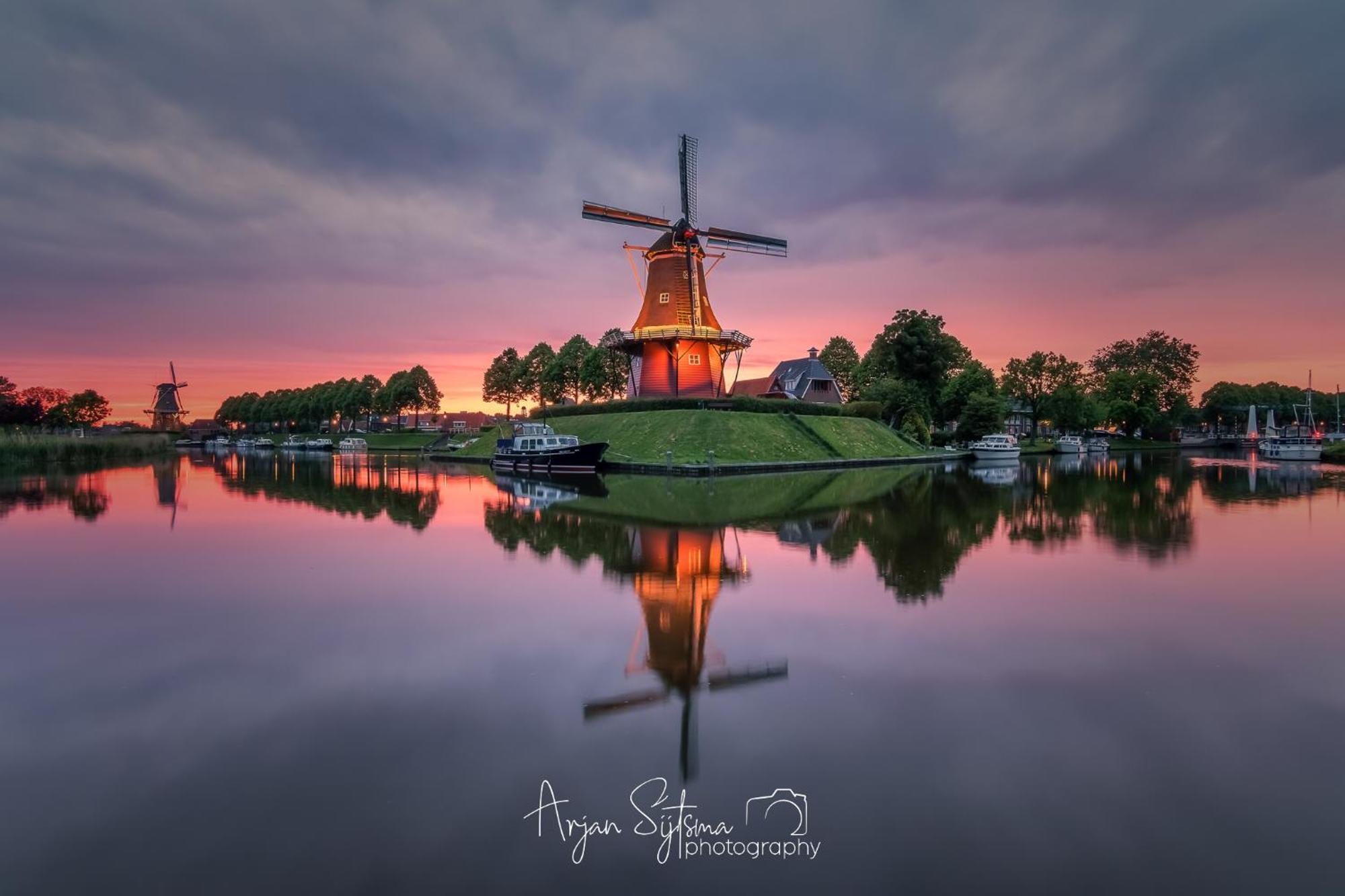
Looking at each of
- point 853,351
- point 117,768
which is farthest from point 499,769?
point 853,351

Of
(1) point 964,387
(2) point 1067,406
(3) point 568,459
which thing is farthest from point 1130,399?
(3) point 568,459

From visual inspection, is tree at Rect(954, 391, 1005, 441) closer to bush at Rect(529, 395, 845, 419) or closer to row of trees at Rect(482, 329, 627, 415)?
bush at Rect(529, 395, 845, 419)

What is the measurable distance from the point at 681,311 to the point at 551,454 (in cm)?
1421

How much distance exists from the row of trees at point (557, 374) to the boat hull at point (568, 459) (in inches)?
1025

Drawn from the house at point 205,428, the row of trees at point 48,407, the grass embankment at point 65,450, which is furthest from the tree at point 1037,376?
Result: the house at point 205,428

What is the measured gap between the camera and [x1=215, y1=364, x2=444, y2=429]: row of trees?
306ft

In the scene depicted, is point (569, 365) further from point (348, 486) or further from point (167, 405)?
point (167, 405)

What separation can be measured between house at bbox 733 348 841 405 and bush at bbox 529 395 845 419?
1101 centimetres

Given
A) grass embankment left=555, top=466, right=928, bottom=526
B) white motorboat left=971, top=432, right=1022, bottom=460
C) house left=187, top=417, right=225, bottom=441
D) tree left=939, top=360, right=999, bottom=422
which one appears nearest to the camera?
grass embankment left=555, top=466, right=928, bottom=526

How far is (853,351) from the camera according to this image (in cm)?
7956

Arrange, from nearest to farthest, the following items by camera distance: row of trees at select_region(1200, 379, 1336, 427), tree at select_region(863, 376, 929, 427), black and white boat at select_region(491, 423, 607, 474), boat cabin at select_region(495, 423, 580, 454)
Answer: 1. black and white boat at select_region(491, 423, 607, 474)
2. boat cabin at select_region(495, 423, 580, 454)
3. tree at select_region(863, 376, 929, 427)
4. row of trees at select_region(1200, 379, 1336, 427)

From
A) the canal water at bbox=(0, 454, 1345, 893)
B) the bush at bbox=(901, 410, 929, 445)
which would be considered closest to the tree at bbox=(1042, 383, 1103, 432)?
the bush at bbox=(901, 410, 929, 445)

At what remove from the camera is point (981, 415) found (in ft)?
201

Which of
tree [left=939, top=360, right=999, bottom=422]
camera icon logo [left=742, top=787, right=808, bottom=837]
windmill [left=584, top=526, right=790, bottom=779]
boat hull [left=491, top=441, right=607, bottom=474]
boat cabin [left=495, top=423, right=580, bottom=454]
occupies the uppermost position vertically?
tree [left=939, top=360, right=999, bottom=422]
